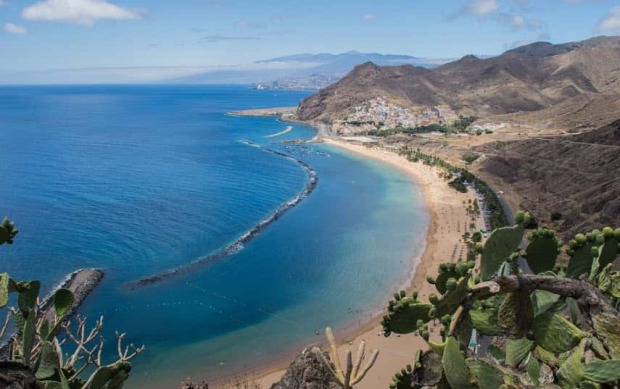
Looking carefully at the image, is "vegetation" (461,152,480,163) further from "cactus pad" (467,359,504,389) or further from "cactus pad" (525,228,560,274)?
"cactus pad" (467,359,504,389)

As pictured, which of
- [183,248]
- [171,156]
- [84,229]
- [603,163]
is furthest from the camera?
[171,156]

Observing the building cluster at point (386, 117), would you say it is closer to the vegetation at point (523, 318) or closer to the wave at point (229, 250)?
the wave at point (229, 250)

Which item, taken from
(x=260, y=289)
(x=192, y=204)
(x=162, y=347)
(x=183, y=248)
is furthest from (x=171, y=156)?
(x=162, y=347)

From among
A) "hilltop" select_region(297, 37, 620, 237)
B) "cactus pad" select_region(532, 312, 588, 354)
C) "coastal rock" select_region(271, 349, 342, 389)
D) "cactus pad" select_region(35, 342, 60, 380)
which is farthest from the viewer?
"hilltop" select_region(297, 37, 620, 237)

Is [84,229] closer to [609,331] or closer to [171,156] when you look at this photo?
[171,156]

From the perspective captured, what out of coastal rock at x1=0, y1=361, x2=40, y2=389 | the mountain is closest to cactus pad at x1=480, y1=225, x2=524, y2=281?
coastal rock at x1=0, y1=361, x2=40, y2=389

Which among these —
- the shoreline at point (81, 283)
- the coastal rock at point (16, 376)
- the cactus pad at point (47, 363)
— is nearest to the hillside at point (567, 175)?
the shoreline at point (81, 283)

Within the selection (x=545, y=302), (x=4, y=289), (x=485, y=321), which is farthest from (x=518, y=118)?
(x=4, y=289)

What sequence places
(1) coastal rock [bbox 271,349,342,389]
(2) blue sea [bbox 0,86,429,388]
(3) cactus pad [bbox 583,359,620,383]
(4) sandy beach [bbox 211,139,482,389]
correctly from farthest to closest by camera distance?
(2) blue sea [bbox 0,86,429,388] → (4) sandy beach [bbox 211,139,482,389] → (1) coastal rock [bbox 271,349,342,389] → (3) cactus pad [bbox 583,359,620,383]
